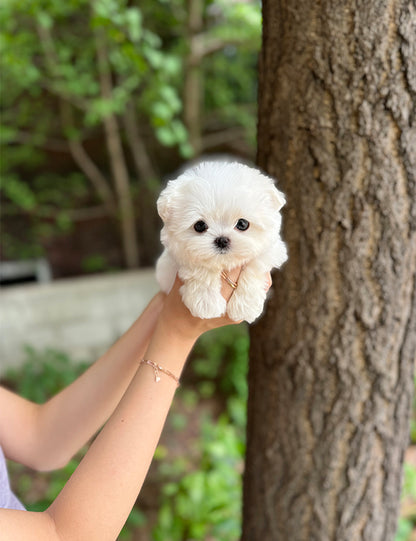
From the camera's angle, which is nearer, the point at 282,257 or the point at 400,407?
the point at 282,257

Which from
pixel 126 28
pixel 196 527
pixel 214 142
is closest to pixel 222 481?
pixel 196 527

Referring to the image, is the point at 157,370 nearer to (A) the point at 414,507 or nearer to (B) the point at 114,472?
(B) the point at 114,472

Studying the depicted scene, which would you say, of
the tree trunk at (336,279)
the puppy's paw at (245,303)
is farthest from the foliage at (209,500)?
the puppy's paw at (245,303)

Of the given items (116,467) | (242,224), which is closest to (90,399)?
(116,467)

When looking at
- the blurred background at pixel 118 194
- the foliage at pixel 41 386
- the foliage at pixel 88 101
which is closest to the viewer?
the blurred background at pixel 118 194

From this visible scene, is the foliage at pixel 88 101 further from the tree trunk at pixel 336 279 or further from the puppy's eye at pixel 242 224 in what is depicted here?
the puppy's eye at pixel 242 224

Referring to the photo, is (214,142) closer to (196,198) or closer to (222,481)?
(222,481)
